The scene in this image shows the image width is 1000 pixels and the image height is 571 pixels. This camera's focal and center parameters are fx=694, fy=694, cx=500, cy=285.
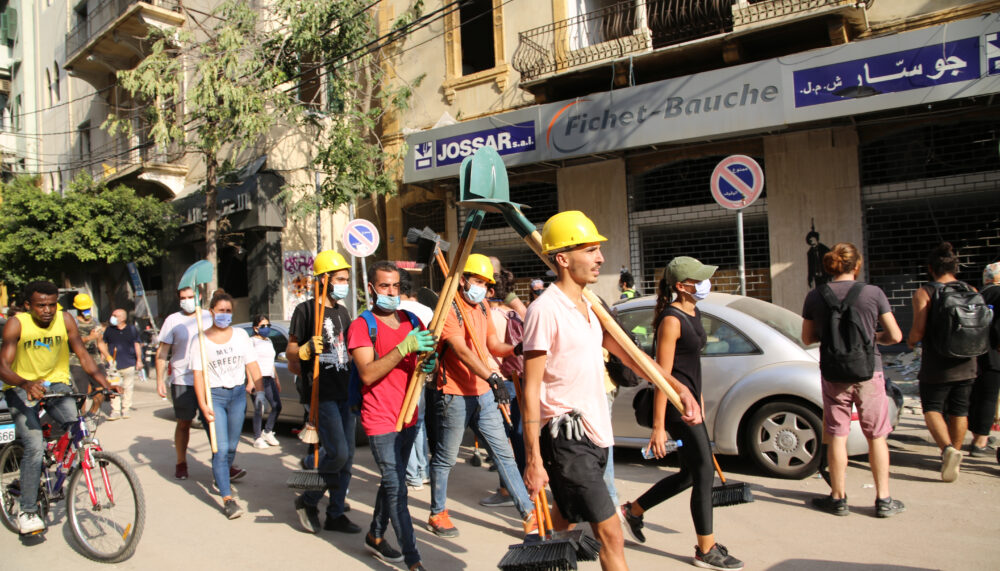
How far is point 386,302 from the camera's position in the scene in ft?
13.6

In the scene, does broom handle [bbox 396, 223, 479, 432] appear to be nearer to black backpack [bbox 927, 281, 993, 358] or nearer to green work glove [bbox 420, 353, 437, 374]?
green work glove [bbox 420, 353, 437, 374]

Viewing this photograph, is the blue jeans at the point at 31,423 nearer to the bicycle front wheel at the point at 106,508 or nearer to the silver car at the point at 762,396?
the bicycle front wheel at the point at 106,508

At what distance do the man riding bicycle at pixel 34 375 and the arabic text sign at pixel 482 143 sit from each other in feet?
27.1

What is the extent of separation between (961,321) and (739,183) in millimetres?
2707

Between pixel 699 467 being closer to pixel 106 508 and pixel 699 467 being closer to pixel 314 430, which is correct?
pixel 314 430

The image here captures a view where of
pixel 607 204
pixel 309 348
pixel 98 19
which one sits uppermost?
pixel 98 19

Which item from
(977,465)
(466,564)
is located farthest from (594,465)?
(977,465)

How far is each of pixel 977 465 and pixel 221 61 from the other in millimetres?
13417

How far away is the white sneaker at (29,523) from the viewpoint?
4.76 m

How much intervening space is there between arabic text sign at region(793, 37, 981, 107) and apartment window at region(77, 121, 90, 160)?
25.8 meters

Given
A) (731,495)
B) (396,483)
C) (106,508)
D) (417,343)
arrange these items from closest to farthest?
(417,343), (396,483), (731,495), (106,508)

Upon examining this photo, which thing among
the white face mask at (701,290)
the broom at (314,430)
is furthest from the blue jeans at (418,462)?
the white face mask at (701,290)

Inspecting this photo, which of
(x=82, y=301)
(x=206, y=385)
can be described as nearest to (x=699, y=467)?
(x=206, y=385)

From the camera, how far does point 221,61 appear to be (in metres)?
13.4
